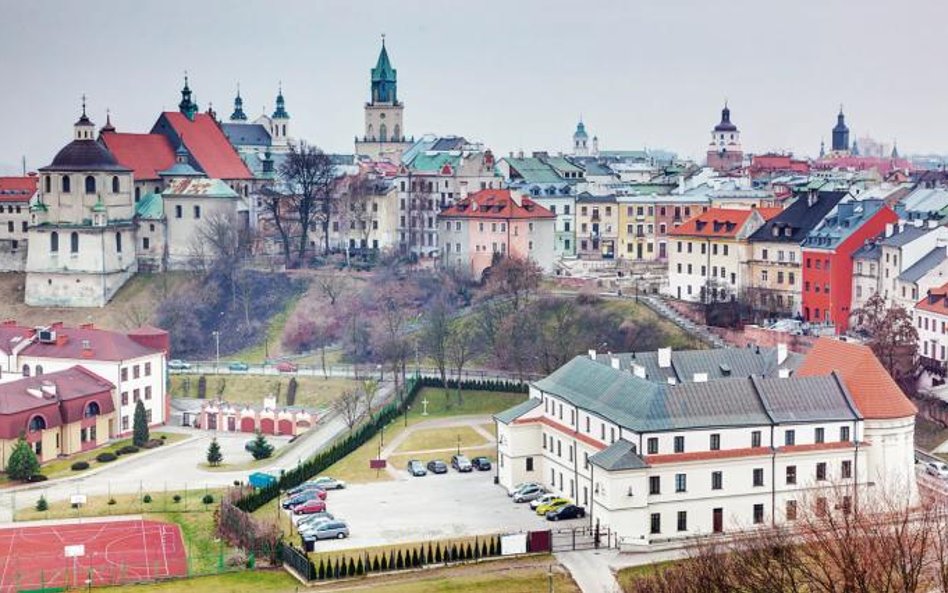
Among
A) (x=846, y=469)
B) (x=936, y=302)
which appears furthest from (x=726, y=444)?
(x=936, y=302)

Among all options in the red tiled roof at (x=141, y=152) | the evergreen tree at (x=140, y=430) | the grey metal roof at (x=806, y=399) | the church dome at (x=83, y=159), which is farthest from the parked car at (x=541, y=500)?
the red tiled roof at (x=141, y=152)

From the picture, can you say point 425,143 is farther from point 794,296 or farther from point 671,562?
point 671,562

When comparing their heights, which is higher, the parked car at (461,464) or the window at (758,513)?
the parked car at (461,464)

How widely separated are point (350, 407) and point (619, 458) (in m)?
24.6

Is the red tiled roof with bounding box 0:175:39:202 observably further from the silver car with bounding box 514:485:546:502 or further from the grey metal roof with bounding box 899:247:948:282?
the grey metal roof with bounding box 899:247:948:282

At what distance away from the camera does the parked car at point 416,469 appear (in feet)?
202

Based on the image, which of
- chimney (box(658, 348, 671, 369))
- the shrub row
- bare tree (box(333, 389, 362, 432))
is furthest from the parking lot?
bare tree (box(333, 389, 362, 432))

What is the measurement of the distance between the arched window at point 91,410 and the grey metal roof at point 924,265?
3990 cm

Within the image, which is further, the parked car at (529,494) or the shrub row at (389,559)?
the parked car at (529,494)

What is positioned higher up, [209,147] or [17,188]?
[209,147]

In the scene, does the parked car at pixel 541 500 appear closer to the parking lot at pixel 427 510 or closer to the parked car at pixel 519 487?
the parking lot at pixel 427 510

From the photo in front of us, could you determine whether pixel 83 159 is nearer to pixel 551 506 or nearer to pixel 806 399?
pixel 551 506

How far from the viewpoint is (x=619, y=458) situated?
51594mm

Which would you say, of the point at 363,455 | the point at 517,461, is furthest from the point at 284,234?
the point at 517,461
